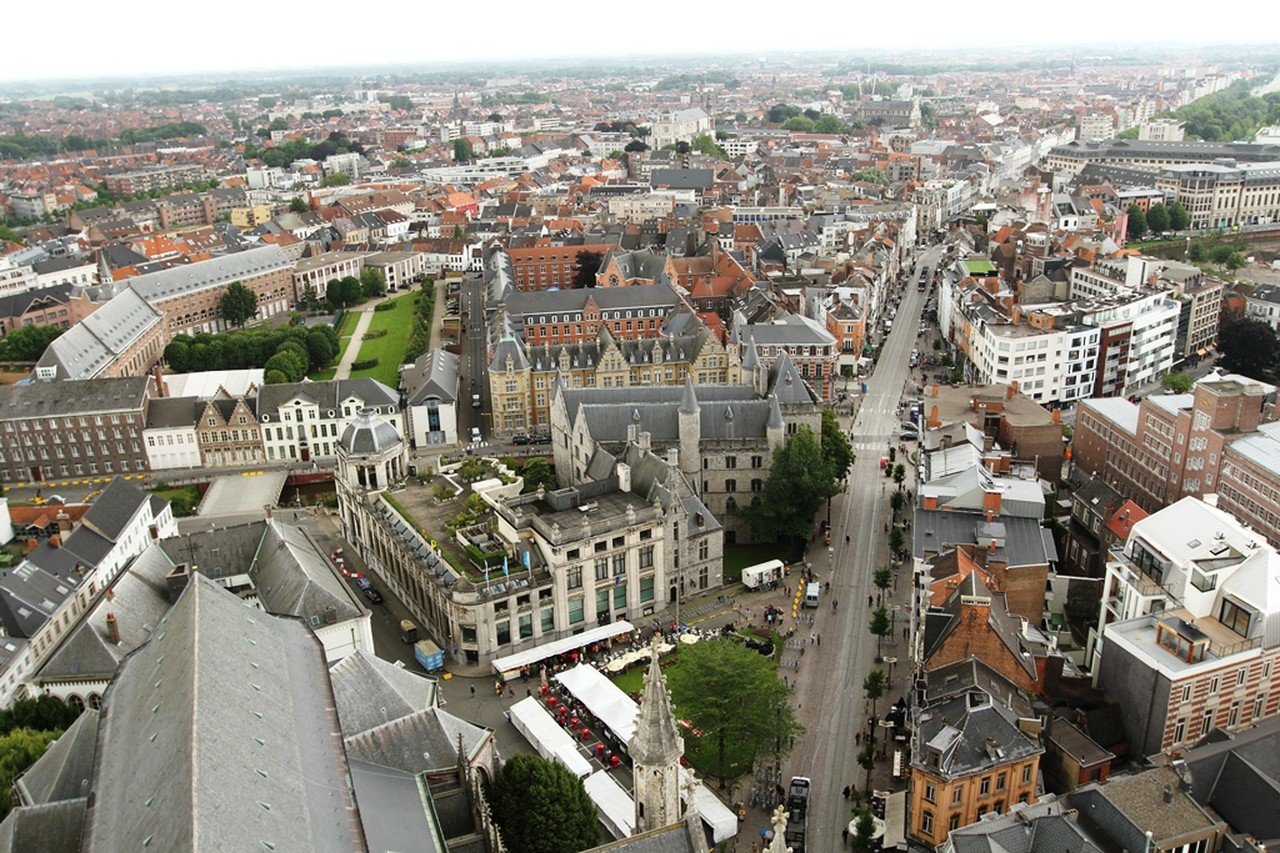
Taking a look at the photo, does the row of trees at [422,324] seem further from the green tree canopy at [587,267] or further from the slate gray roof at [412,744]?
the slate gray roof at [412,744]

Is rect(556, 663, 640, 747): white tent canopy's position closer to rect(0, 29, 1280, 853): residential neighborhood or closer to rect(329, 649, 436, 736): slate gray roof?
rect(0, 29, 1280, 853): residential neighborhood

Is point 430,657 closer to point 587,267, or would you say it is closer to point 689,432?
point 689,432

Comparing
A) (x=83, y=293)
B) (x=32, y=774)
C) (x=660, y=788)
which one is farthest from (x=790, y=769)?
(x=83, y=293)

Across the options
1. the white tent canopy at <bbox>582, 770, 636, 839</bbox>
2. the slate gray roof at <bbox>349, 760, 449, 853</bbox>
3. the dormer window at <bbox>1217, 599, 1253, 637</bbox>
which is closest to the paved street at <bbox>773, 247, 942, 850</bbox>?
the white tent canopy at <bbox>582, 770, 636, 839</bbox>

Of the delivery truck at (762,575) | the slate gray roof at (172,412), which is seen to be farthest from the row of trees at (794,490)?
the slate gray roof at (172,412)

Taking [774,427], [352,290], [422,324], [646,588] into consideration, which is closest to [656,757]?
[646,588]

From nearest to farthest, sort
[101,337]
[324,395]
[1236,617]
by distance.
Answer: [1236,617] < [324,395] < [101,337]

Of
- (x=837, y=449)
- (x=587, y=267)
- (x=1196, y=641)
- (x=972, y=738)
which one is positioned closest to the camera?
(x=972, y=738)
